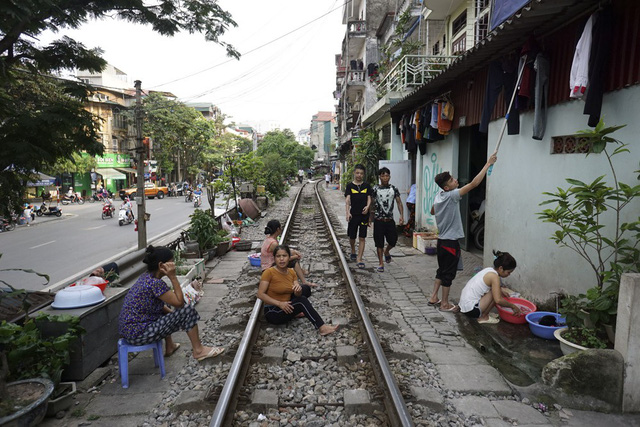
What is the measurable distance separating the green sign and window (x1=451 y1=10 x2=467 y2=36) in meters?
37.5

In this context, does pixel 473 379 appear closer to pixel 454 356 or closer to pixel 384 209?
pixel 454 356

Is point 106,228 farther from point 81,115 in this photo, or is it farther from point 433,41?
point 433,41

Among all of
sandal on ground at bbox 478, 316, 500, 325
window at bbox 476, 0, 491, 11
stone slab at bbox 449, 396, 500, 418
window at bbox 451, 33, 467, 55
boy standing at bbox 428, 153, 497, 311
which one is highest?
window at bbox 476, 0, 491, 11

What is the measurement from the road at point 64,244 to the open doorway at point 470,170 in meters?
9.44

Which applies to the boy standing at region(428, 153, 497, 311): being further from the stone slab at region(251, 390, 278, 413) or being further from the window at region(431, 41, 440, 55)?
the window at region(431, 41, 440, 55)

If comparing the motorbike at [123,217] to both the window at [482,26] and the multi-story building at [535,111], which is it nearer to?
the multi-story building at [535,111]

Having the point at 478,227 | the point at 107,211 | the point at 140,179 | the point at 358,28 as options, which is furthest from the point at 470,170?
the point at 358,28

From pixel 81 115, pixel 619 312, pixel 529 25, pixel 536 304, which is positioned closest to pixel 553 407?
pixel 619 312

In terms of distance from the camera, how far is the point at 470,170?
9562mm

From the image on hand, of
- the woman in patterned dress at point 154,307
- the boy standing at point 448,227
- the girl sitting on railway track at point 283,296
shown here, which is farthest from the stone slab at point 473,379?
the woman in patterned dress at point 154,307

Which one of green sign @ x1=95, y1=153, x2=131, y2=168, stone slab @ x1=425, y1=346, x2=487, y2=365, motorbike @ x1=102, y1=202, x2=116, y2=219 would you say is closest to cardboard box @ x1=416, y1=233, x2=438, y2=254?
stone slab @ x1=425, y1=346, x2=487, y2=365

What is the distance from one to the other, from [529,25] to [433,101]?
473cm

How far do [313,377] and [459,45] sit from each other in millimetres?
12397

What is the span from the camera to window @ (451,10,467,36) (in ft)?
43.0
